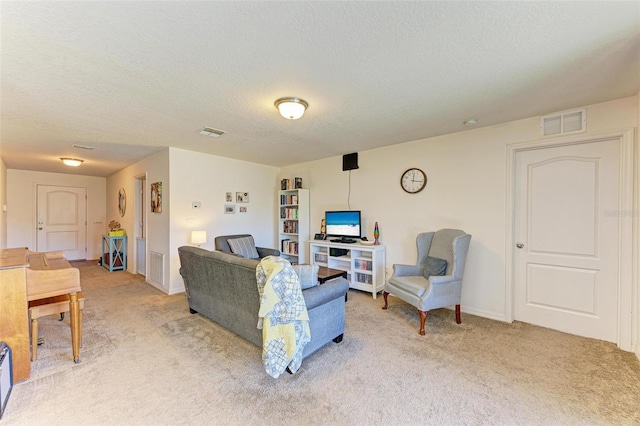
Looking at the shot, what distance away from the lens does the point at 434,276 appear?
295 centimetres

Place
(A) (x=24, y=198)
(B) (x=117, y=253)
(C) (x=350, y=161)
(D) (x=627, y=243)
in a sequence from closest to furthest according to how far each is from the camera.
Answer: (D) (x=627, y=243)
(C) (x=350, y=161)
(B) (x=117, y=253)
(A) (x=24, y=198)

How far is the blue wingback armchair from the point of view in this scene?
278 cm

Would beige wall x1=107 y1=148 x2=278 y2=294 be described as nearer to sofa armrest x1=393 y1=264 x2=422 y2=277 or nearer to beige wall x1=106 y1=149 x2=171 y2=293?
beige wall x1=106 y1=149 x2=171 y2=293

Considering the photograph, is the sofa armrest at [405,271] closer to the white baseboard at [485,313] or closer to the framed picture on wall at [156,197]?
the white baseboard at [485,313]

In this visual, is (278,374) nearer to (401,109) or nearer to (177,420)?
(177,420)

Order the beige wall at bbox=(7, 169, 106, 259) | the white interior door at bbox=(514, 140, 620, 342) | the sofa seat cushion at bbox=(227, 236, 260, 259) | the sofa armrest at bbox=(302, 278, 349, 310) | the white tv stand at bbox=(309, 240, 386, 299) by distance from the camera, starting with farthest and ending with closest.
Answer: the beige wall at bbox=(7, 169, 106, 259) < the sofa seat cushion at bbox=(227, 236, 260, 259) < the white tv stand at bbox=(309, 240, 386, 299) < the white interior door at bbox=(514, 140, 620, 342) < the sofa armrest at bbox=(302, 278, 349, 310)

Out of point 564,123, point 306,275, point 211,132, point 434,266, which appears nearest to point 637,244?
point 564,123

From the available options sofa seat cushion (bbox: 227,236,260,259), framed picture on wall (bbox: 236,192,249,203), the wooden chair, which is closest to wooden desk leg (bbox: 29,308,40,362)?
the wooden chair

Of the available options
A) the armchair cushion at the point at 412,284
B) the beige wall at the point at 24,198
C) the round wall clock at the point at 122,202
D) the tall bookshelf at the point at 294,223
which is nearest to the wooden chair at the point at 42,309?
the armchair cushion at the point at 412,284

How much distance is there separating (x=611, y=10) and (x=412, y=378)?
248 cm

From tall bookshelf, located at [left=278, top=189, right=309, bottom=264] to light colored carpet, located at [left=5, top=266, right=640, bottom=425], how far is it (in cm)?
234

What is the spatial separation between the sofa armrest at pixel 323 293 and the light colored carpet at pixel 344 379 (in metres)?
0.49

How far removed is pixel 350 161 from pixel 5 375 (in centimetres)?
421

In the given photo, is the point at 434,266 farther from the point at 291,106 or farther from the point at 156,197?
the point at 156,197
